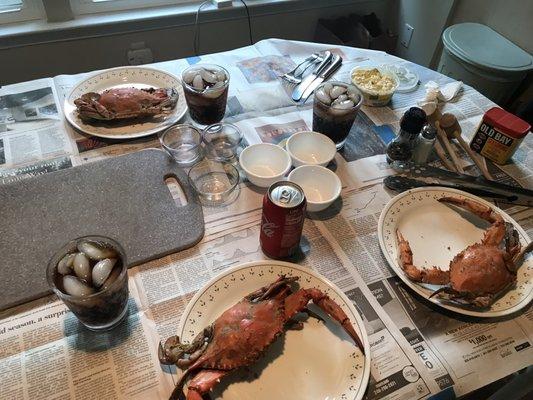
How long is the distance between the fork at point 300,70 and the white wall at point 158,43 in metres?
0.80

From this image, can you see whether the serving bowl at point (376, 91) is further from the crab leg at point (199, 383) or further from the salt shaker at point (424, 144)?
the crab leg at point (199, 383)

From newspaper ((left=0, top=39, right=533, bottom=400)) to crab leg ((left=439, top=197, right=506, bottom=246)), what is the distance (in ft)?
0.38

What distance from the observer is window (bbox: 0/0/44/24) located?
160cm

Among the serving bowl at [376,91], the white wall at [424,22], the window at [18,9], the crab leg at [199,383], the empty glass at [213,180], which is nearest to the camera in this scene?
the crab leg at [199,383]

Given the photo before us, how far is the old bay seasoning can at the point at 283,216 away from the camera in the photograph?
683 mm

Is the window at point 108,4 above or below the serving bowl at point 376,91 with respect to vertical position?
below

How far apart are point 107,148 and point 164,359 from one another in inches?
23.5

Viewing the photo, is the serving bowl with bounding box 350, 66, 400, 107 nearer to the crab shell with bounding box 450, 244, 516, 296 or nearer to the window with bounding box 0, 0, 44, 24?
the crab shell with bounding box 450, 244, 516, 296

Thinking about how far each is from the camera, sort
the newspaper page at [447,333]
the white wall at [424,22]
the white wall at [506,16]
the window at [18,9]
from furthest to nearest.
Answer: the white wall at [424,22] < the white wall at [506,16] < the window at [18,9] < the newspaper page at [447,333]

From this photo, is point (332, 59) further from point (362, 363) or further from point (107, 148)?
point (362, 363)

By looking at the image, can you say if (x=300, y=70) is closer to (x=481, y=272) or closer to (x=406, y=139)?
(x=406, y=139)

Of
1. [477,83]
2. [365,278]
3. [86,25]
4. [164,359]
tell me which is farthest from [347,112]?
[86,25]

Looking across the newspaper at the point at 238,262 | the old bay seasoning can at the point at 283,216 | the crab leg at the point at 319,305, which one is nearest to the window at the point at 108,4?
the newspaper at the point at 238,262

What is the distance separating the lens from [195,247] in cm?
81
